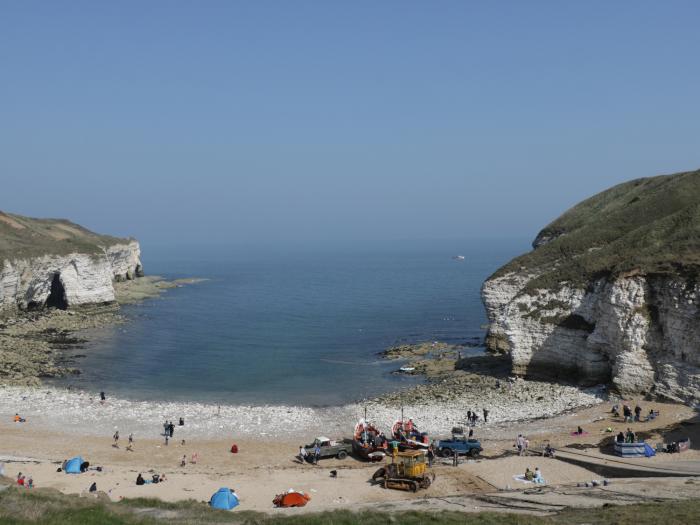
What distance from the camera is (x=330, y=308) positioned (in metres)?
104

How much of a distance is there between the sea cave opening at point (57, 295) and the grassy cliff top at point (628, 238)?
65291 millimetres

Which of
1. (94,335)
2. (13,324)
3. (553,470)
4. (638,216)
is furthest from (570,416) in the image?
(13,324)

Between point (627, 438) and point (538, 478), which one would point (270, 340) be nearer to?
point (627, 438)

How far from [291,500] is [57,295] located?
266 ft

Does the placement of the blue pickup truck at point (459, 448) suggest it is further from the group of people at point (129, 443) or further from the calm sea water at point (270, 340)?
the group of people at point (129, 443)

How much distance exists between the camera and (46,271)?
288ft

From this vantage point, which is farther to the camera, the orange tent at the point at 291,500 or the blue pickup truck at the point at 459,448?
the blue pickup truck at the point at 459,448

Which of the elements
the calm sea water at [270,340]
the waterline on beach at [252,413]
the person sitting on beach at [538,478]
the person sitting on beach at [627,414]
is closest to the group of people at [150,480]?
the waterline on beach at [252,413]

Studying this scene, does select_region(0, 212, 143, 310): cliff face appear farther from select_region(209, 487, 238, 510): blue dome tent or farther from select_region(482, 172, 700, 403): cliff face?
select_region(209, 487, 238, 510): blue dome tent

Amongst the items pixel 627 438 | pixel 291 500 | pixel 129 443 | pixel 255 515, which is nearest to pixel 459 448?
pixel 627 438

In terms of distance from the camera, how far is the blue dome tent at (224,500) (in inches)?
1018

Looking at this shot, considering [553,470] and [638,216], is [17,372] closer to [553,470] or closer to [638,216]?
[553,470]

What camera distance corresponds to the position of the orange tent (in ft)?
86.0

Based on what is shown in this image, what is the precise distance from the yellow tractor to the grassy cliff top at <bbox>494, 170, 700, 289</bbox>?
2537 cm
